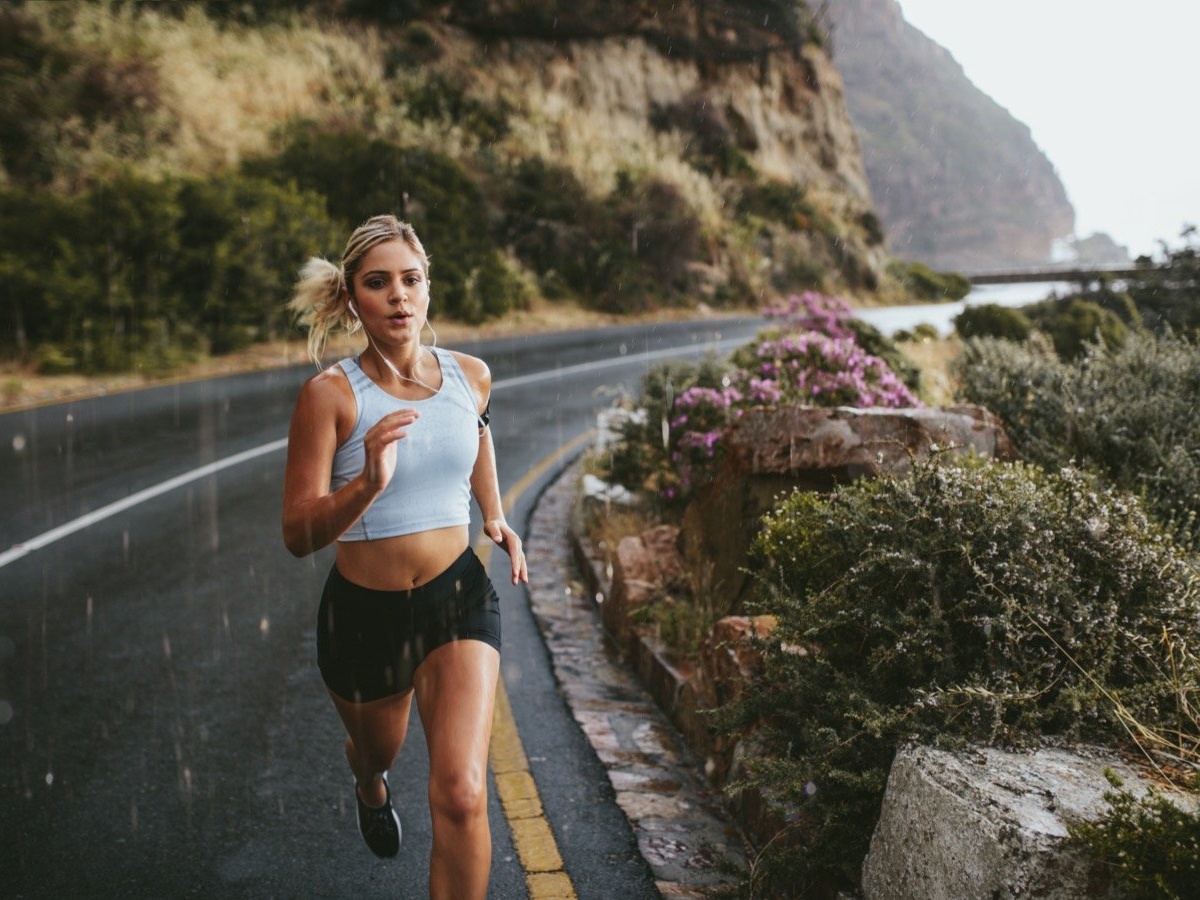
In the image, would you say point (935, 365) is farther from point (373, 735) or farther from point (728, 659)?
point (373, 735)

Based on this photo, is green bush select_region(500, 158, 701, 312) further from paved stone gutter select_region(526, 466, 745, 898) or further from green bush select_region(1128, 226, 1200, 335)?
paved stone gutter select_region(526, 466, 745, 898)

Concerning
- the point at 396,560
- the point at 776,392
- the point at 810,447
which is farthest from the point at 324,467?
the point at 776,392

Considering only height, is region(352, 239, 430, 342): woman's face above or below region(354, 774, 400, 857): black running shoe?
above

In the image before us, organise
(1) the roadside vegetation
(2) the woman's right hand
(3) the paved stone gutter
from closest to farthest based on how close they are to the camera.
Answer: (2) the woman's right hand
(1) the roadside vegetation
(3) the paved stone gutter

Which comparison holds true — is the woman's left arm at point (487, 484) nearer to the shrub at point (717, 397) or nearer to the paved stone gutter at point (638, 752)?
the paved stone gutter at point (638, 752)

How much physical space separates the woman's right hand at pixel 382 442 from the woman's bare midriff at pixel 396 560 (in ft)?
1.67

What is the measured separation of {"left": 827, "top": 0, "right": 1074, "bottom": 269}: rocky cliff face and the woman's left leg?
162888mm

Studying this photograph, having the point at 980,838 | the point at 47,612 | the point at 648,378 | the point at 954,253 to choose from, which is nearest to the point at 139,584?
the point at 47,612

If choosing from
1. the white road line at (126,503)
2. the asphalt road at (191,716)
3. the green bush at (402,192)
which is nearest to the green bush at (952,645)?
the asphalt road at (191,716)

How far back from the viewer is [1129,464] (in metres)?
6.20

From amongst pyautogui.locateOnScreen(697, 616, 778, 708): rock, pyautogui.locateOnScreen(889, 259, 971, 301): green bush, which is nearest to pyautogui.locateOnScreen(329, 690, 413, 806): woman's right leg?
pyautogui.locateOnScreen(697, 616, 778, 708): rock

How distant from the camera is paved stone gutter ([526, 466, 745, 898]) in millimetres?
3838

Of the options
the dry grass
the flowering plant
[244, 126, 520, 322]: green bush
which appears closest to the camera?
the flowering plant

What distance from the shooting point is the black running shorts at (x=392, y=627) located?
3201 millimetres
